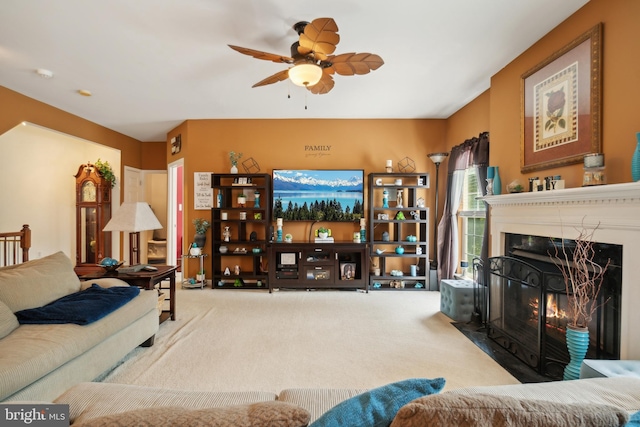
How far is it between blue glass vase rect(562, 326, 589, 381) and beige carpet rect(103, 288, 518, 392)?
382 mm

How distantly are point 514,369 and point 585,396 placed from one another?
4.95 feet

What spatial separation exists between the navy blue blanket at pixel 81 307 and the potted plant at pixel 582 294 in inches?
127

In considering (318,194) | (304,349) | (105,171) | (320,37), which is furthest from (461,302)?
(105,171)

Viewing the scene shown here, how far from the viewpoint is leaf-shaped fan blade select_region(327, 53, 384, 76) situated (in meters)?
2.21

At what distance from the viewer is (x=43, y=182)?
17.4 feet

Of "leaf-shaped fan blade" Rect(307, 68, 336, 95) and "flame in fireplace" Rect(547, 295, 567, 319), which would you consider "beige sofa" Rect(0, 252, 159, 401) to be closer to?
"leaf-shaped fan blade" Rect(307, 68, 336, 95)

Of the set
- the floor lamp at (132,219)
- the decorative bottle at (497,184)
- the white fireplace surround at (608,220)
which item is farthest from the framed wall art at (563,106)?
the floor lamp at (132,219)

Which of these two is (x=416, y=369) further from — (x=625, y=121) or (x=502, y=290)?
(x=625, y=121)

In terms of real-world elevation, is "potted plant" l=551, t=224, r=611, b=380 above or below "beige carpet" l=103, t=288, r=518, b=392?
above

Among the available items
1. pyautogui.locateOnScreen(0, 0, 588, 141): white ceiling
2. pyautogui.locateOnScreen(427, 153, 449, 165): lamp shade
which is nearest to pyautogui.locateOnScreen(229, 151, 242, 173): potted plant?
pyautogui.locateOnScreen(0, 0, 588, 141): white ceiling

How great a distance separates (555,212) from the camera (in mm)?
→ 2256

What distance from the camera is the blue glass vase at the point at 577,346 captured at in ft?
6.09

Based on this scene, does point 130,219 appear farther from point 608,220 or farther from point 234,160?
point 608,220

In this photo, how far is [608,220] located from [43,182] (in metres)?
7.74
